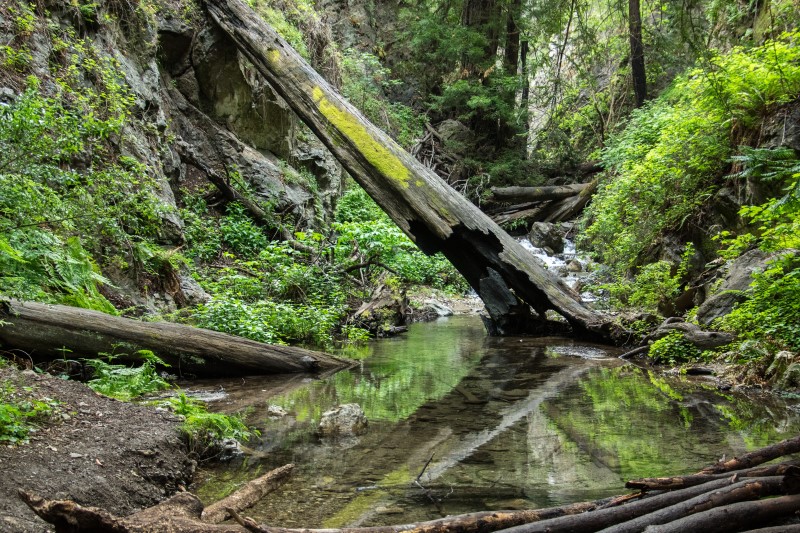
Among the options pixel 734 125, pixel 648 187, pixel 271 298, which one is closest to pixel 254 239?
pixel 271 298

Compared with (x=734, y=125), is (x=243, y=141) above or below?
above

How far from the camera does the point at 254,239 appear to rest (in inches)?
457

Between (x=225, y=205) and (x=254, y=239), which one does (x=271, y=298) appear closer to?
(x=254, y=239)

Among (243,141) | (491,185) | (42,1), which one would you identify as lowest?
(42,1)

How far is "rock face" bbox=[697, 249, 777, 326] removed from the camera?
21.7 ft

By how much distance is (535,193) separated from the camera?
19375mm

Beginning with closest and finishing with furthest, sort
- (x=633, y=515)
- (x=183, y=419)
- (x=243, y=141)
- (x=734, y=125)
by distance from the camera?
1. (x=633, y=515)
2. (x=183, y=419)
3. (x=734, y=125)
4. (x=243, y=141)

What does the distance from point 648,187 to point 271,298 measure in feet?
22.0

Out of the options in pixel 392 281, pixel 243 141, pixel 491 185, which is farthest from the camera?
pixel 491 185

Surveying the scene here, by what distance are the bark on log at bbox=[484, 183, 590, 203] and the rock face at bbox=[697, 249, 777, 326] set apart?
12.3 metres

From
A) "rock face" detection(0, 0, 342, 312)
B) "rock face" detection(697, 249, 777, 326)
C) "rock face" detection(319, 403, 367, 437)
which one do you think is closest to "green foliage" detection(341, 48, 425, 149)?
"rock face" detection(0, 0, 342, 312)

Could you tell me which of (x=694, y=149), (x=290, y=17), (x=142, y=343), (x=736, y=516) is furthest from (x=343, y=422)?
(x=290, y=17)

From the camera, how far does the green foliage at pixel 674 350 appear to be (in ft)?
21.5

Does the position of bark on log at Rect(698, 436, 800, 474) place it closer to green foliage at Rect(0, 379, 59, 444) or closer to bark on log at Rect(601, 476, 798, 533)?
bark on log at Rect(601, 476, 798, 533)
